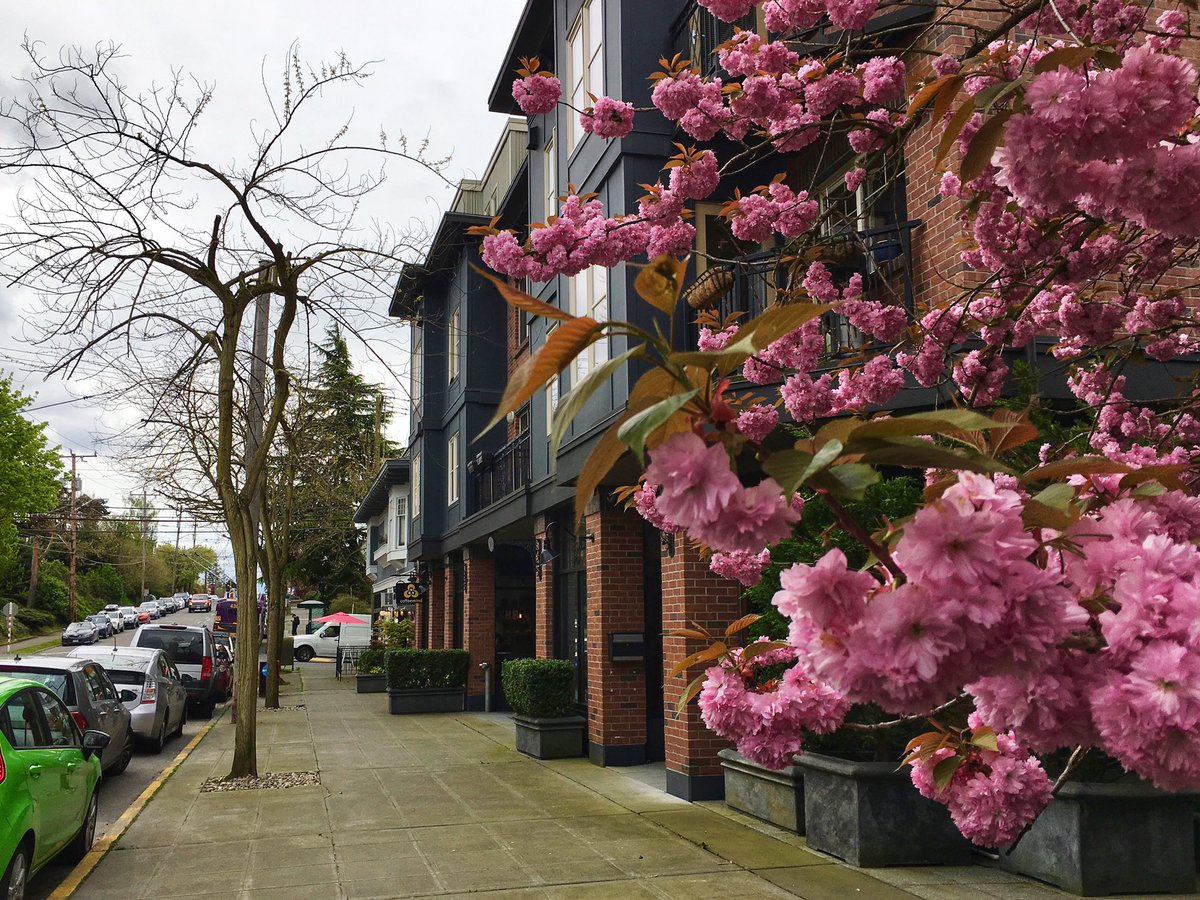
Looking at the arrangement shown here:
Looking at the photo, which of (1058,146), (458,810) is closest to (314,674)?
(458,810)

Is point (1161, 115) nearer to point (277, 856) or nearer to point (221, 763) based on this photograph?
point (277, 856)

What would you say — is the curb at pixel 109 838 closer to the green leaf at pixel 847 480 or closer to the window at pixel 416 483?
the green leaf at pixel 847 480

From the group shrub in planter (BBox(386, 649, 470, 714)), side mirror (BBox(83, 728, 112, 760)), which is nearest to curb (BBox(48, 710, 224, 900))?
side mirror (BBox(83, 728, 112, 760))

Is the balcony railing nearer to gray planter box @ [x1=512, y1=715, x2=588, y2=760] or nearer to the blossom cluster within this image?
gray planter box @ [x1=512, y1=715, x2=588, y2=760]

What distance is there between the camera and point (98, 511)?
215ft

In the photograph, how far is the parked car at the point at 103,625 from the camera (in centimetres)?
5500

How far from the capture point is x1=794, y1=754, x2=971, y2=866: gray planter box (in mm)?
7305

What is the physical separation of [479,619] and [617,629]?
9.06 m

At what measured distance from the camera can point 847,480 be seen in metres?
1.49

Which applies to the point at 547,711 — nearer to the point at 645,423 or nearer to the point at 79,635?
the point at 645,423

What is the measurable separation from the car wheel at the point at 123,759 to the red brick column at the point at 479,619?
27.1ft

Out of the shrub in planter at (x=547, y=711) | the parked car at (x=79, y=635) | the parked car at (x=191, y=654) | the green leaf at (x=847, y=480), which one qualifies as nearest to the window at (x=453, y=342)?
the parked car at (x=191, y=654)

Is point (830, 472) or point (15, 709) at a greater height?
point (830, 472)

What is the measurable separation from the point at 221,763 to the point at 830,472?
13645 mm
